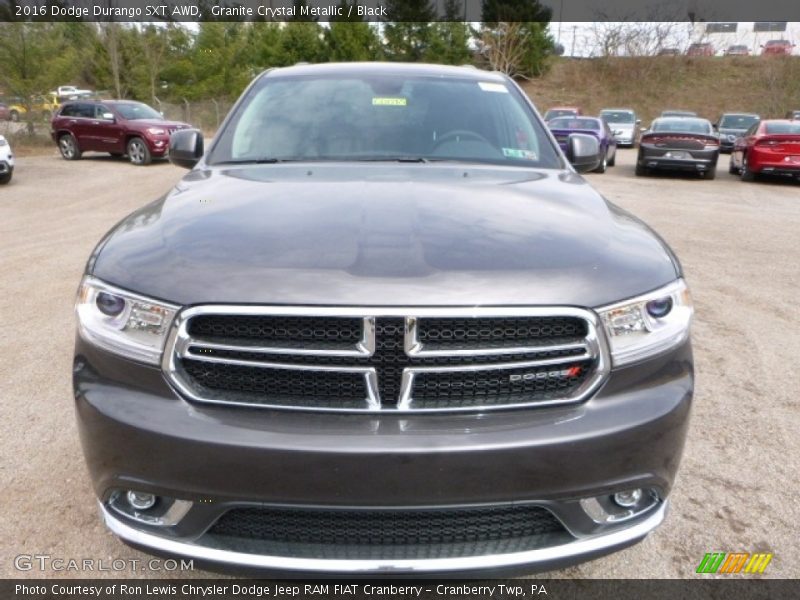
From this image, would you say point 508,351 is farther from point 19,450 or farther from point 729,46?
point 729,46

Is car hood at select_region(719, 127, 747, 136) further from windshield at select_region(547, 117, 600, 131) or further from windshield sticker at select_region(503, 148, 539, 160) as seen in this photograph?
windshield sticker at select_region(503, 148, 539, 160)

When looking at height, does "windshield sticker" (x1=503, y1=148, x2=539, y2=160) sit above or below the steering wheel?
below

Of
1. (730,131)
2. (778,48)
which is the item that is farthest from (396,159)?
(778,48)

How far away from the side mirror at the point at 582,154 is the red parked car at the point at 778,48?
50.5m

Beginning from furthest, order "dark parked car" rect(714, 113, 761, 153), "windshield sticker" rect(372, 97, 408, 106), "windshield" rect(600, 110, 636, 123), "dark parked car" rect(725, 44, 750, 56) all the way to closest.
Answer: "dark parked car" rect(725, 44, 750, 56)
"windshield" rect(600, 110, 636, 123)
"dark parked car" rect(714, 113, 761, 153)
"windshield sticker" rect(372, 97, 408, 106)

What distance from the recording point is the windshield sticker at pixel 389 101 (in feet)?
11.1

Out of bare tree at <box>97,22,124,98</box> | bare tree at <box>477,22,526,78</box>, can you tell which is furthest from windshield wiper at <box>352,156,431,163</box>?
bare tree at <box>477,22,526,78</box>

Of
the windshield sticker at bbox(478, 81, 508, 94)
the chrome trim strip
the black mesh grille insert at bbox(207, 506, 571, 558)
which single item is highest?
the windshield sticker at bbox(478, 81, 508, 94)

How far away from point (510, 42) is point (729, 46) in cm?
1963

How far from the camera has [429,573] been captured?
5.97 feet

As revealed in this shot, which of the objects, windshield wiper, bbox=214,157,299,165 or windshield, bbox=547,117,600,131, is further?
windshield, bbox=547,117,600,131

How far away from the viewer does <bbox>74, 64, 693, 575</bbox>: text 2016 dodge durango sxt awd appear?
5.78 ft

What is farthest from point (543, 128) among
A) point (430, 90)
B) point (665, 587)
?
point (665, 587)

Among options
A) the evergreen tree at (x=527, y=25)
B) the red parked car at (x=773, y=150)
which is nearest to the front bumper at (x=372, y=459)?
the red parked car at (x=773, y=150)
